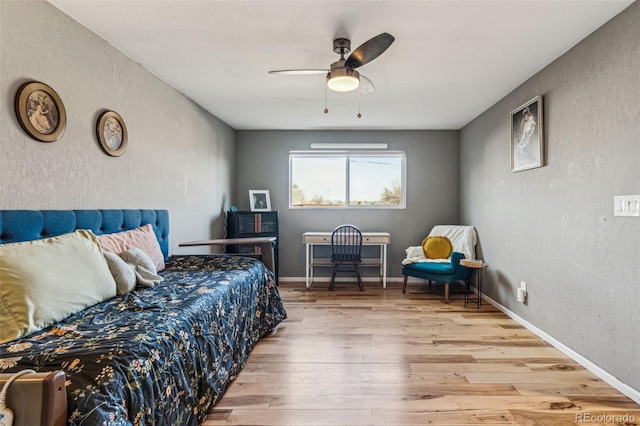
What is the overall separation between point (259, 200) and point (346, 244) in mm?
1438

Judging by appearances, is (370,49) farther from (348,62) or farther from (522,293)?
(522,293)

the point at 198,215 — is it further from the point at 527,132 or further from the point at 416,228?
the point at 527,132

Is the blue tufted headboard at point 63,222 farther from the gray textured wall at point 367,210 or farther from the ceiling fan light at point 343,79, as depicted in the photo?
the gray textured wall at point 367,210

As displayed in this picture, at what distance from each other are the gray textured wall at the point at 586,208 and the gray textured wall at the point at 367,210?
1523 mm

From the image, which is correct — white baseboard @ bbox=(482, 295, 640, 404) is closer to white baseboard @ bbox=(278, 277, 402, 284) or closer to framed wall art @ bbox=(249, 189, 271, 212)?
white baseboard @ bbox=(278, 277, 402, 284)

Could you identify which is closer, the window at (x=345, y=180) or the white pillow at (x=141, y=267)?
the white pillow at (x=141, y=267)

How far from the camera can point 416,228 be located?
16.5 feet

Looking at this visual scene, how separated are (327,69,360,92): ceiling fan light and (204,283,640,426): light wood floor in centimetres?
192

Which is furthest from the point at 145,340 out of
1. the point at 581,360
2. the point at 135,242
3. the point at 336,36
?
the point at 581,360

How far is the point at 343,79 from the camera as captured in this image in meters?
2.25

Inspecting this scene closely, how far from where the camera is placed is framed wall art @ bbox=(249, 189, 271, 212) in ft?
16.2

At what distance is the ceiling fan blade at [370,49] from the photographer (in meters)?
1.93

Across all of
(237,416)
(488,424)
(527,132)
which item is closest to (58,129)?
(237,416)

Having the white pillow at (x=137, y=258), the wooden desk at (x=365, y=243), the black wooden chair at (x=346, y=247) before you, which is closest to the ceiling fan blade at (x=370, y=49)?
the white pillow at (x=137, y=258)
